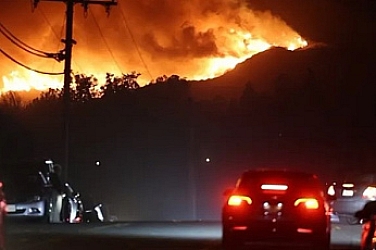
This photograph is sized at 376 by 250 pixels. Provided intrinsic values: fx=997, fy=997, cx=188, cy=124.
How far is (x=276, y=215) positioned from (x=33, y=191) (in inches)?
502

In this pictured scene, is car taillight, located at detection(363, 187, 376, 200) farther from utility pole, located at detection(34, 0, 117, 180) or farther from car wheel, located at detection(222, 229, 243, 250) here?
car wheel, located at detection(222, 229, 243, 250)

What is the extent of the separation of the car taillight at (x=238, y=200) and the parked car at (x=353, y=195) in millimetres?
13511

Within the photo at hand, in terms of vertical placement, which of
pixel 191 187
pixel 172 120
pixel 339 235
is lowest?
pixel 339 235

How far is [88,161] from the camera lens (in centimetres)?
A: 6612

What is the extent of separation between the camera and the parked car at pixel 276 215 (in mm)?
19531

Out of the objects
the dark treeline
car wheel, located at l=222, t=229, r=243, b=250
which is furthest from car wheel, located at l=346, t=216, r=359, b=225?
the dark treeline

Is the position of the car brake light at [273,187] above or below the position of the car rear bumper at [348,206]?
below

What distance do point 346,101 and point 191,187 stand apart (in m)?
17.2

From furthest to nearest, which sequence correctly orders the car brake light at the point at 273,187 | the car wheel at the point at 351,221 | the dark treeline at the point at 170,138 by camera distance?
the dark treeline at the point at 170,138, the car wheel at the point at 351,221, the car brake light at the point at 273,187

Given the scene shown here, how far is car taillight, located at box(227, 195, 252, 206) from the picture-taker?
19.9 metres

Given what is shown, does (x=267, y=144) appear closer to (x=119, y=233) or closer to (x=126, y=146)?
(x=126, y=146)

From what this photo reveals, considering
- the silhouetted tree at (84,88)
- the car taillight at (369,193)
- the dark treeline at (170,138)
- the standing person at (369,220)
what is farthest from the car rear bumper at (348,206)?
the silhouetted tree at (84,88)

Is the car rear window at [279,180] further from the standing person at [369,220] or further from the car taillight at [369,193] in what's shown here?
the car taillight at [369,193]

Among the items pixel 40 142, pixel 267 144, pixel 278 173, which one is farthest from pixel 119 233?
pixel 267 144
